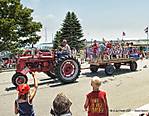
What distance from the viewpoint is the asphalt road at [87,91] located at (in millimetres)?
10812

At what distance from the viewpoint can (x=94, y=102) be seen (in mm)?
6508

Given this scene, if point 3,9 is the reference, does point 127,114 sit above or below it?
below

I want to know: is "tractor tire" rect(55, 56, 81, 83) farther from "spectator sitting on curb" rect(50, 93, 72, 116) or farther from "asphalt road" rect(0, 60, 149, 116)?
"spectator sitting on curb" rect(50, 93, 72, 116)

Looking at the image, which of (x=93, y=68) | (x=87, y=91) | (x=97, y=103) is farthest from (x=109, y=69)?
(x=97, y=103)

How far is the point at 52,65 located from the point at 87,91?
3200 millimetres

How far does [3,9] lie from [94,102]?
2787 centimetres

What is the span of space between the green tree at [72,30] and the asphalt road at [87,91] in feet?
150

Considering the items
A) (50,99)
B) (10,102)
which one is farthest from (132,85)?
(10,102)

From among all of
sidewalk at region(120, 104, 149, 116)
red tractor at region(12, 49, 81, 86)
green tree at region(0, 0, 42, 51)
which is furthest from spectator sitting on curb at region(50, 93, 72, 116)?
green tree at region(0, 0, 42, 51)

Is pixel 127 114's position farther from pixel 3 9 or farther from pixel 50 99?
pixel 3 9

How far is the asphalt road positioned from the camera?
35.5 ft

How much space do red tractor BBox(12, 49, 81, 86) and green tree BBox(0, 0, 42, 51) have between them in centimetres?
1570

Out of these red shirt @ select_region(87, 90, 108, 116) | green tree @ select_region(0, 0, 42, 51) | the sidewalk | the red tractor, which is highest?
green tree @ select_region(0, 0, 42, 51)

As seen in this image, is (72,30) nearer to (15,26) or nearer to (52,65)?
(15,26)
